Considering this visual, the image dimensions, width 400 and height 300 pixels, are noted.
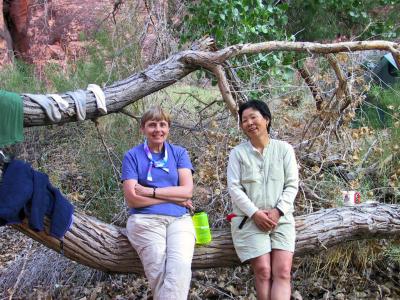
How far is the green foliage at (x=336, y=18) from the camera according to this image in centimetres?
759

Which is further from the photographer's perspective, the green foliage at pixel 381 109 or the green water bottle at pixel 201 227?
the green foliage at pixel 381 109

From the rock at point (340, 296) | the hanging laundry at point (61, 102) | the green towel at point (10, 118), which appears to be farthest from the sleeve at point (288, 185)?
the green towel at point (10, 118)

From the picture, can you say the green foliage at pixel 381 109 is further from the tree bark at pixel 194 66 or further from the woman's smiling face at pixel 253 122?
the woman's smiling face at pixel 253 122

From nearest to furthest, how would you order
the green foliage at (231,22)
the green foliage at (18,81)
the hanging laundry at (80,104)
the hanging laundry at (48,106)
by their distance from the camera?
the hanging laundry at (48,106), the hanging laundry at (80,104), the green foliage at (231,22), the green foliage at (18,81)

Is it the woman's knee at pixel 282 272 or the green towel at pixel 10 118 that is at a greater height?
the green towel at pixel 10 118

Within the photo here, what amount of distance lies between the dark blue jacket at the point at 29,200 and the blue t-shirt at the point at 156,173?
1.53 ft

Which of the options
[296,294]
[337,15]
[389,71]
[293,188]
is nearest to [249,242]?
[293,188]

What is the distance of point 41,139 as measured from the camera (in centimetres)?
687

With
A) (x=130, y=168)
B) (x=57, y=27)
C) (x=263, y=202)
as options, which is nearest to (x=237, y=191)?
(x=263, y=202)

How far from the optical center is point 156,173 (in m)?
3.51

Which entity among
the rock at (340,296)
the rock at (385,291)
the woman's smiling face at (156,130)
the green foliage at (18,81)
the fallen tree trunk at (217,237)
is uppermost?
the green foliage at (18,81)

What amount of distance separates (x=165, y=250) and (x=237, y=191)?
61 cm

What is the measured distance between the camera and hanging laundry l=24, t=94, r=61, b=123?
3.84m

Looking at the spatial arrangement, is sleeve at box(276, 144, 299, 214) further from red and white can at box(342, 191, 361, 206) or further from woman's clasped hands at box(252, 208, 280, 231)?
red and white can at box(342, 191, 361, 206)
